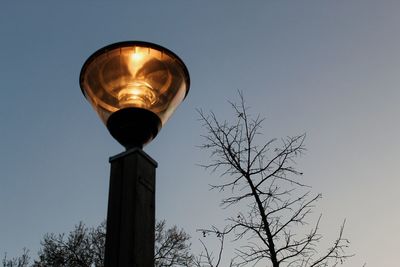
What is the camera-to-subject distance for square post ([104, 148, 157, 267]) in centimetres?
184

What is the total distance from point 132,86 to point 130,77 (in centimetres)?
6

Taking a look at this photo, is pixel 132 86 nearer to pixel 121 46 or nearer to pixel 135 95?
pixel 135 95

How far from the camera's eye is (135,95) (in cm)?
236

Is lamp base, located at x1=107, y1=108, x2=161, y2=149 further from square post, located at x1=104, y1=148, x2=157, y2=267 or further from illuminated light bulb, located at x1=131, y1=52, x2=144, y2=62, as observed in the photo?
illuminated light bulb, located at x1=131, y1=52, x2=144, y2=62

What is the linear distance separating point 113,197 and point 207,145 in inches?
233

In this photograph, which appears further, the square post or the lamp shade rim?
the lamp shade rim

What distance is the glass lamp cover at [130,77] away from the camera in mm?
2305

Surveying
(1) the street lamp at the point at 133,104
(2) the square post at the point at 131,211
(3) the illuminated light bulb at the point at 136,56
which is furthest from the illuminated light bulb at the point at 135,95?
(2) the square post at the point at 131,211

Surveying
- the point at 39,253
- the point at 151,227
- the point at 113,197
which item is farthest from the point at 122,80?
the point at 39,253

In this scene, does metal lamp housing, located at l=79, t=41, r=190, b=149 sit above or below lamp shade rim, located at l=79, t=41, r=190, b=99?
below

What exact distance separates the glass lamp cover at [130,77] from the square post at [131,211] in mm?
331

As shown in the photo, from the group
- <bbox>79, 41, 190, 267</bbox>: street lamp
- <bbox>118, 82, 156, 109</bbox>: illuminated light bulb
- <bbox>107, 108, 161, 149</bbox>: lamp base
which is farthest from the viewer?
<bbox>118, 82, 156, 109</bbox>: illuminated light bulb

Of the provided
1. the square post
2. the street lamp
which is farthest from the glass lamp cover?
the square post

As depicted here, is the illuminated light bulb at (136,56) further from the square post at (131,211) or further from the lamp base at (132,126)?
the square post at (131,211)
